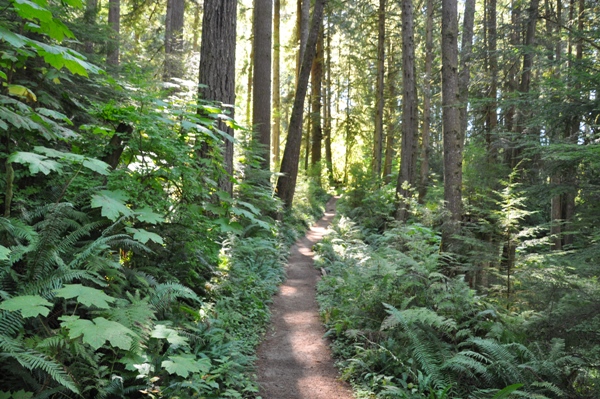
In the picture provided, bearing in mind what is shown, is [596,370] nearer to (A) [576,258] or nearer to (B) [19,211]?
(A) [576,258]

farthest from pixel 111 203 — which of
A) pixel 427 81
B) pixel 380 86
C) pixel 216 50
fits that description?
pixel 380 86

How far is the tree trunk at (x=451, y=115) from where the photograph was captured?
8773 millimetres

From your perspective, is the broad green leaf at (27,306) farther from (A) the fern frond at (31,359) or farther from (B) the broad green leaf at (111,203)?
(B) the broad green leaf at (111,203)

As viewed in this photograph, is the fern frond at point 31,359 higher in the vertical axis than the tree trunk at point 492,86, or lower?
lower

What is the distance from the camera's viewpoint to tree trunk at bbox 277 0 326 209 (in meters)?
13.3

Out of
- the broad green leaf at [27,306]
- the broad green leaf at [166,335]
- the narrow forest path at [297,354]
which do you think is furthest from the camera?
the narrow forest path at [297,354]

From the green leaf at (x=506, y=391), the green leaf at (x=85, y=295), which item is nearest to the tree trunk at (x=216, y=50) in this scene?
the green leaf at (x=85, y=295)

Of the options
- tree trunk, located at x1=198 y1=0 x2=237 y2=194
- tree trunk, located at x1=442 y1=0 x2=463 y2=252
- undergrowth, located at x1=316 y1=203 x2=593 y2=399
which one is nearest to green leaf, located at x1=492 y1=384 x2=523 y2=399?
undergrowth, located at x1=316 y1=203 x2=593 y2=399

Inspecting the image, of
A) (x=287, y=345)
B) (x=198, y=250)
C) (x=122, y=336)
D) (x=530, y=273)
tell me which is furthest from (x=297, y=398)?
(x=530, y=273)

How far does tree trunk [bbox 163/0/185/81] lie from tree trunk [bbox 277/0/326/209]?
4366 millimetres

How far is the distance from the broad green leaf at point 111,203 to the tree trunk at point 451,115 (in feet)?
22.5

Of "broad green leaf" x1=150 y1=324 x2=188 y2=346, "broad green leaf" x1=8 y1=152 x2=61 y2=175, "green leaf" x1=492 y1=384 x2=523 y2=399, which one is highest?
"broad green leaf" x1=8 y1=152 x2=61 y2=175

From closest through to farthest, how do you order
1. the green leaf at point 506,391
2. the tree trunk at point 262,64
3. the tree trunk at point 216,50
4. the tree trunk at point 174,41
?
the green leaf at point 506,391
the tree trunk at point 216,50
the tree trunk at point 262,64
the tree trunk at point 174,41

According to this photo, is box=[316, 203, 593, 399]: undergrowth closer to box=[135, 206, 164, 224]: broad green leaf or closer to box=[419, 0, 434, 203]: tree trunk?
box=[135, 206, 164, 224]: broad green leaf
